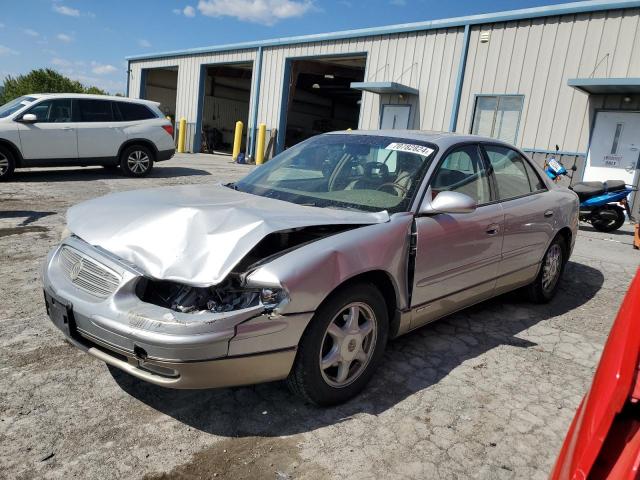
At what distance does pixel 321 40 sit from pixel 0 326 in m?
15.1

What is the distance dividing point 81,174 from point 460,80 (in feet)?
31.2

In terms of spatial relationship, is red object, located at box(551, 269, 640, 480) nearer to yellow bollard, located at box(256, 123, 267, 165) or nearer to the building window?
the building window

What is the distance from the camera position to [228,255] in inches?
93.6

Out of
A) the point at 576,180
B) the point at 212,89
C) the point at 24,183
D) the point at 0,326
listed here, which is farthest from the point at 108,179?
the point at 212,89

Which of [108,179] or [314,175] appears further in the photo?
[108,179]

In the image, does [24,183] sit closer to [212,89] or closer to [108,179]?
[108,179]

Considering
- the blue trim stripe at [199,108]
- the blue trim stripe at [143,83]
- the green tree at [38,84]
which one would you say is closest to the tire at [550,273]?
the blue trim stripe at [199,108]

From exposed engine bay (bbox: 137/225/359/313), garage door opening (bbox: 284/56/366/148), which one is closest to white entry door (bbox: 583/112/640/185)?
exposed engine bay (bbox: 137/225/359/313)

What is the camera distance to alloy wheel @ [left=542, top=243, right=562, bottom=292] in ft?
15.3

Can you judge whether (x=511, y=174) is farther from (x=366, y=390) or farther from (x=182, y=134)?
(x=182, y=134)

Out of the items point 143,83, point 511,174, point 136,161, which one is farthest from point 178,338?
point 143,83

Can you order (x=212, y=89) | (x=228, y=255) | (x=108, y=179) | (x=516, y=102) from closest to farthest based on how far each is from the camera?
(x=228, y=255) → (x=108, y=179) → (x=516, y=102) → (x=212, y=89)

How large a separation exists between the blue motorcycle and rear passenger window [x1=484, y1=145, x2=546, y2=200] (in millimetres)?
5112

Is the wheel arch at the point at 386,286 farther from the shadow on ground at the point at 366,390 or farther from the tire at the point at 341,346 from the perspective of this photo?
the shadow on ground at the point at 366,390
